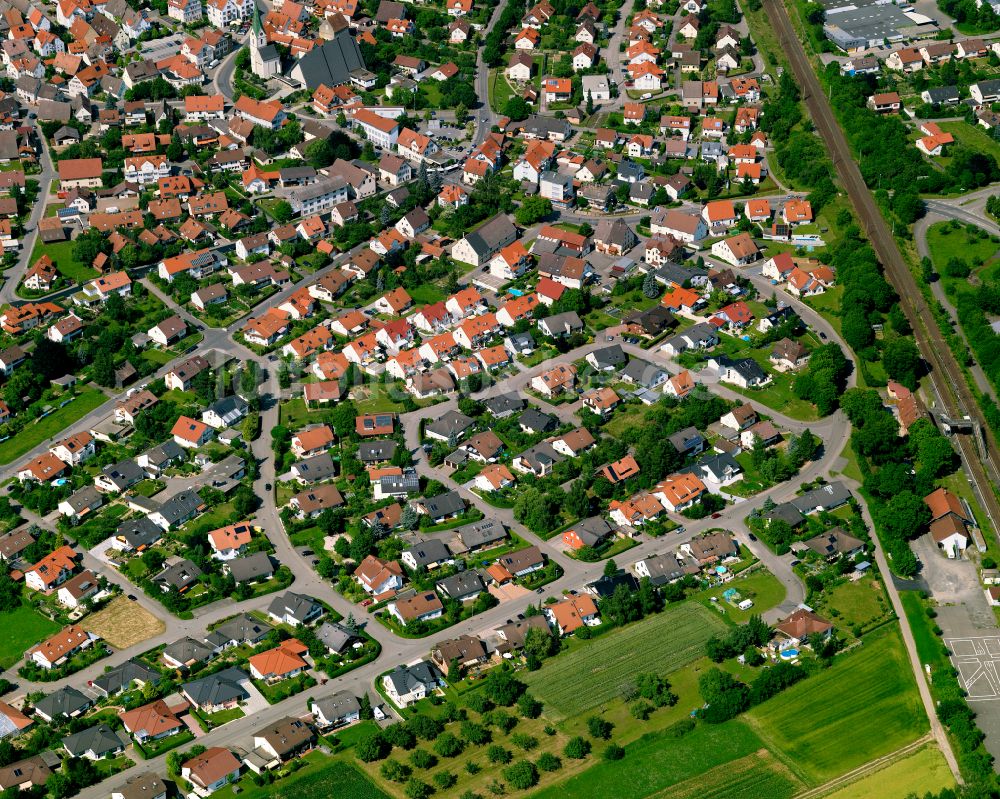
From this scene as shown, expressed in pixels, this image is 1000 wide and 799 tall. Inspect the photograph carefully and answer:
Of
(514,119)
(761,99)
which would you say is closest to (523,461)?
(514,119)

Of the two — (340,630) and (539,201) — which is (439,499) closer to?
(340,630)

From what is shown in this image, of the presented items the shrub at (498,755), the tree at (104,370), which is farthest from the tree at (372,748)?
the tree at (104,370)

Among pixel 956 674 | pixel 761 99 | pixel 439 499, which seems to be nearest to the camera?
pixel 956 674

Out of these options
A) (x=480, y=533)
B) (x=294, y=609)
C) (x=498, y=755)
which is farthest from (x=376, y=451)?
(x=498, y=755)

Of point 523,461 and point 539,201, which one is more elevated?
point 539,201

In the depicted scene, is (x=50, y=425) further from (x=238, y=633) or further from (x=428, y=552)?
(x=428, y=552)

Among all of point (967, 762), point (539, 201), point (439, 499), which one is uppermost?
point (539, 201)

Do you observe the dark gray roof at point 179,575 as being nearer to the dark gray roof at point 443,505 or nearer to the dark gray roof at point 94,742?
the dark gray roof at point 94,742
